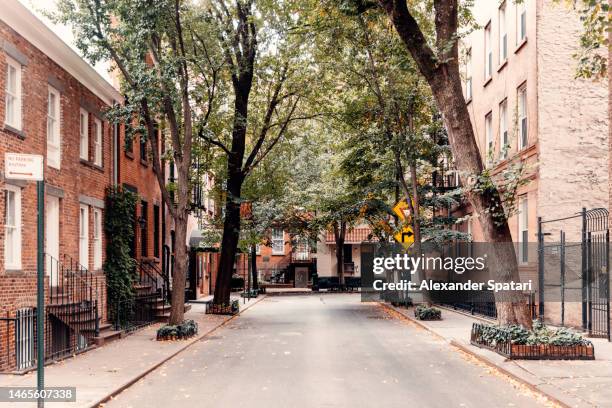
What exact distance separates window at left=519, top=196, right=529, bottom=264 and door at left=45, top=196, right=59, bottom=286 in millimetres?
14235

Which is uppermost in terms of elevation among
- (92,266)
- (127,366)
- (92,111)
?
(92,111)

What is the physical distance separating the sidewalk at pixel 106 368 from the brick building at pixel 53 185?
1.84 ft

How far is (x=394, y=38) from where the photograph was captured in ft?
81.3

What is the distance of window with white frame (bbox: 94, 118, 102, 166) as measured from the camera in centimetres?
2069

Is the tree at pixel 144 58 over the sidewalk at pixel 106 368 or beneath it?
over

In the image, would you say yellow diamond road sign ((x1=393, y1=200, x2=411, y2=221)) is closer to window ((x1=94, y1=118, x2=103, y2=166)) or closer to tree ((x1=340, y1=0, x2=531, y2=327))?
window ((x1=94, y1=118, x2=103, y2=166))

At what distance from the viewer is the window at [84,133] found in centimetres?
1962

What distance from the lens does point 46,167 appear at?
1633cm

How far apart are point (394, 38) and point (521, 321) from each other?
13309 mm

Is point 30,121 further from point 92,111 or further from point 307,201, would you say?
point 307,201

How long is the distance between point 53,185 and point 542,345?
36.2 feet

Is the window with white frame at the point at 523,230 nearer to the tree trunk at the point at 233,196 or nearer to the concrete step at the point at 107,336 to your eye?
the tree trunk at the point at 233,196

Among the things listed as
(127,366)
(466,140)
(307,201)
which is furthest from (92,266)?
(307,201)

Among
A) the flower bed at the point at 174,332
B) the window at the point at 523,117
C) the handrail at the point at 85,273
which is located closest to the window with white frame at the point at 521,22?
the window at the point at 523,117
